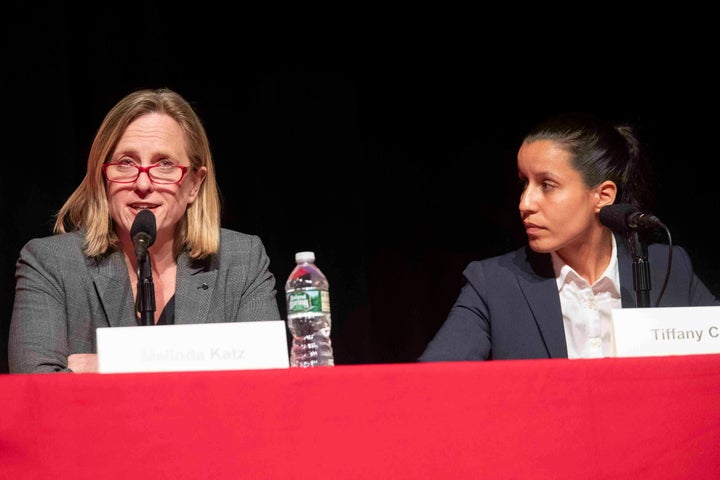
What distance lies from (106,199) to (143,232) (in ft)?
2.12

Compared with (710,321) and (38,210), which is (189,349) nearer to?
(710,321)

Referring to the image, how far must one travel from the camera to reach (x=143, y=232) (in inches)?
75.7

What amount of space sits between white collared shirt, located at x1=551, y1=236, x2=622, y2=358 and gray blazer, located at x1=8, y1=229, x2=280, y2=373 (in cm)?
90

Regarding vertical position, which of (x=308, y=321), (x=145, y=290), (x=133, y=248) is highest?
(x=133, y=248)

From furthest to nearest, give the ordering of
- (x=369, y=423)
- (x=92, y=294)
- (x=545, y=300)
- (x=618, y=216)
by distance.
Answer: (x=545, y=300) → (x=92, y=294) → (x=618, y=216) → (x=369, y=423)

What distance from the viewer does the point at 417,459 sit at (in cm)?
133

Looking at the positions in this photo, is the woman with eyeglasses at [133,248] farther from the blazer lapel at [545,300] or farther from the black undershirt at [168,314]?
the blazer lapel at [545,300]

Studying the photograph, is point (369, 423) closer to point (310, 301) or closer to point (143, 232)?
point (310, 301)

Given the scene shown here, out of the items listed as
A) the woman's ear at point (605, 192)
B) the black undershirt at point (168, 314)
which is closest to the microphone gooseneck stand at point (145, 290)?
the black undershirt at point (168, 314)

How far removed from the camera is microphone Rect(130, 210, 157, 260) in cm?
186

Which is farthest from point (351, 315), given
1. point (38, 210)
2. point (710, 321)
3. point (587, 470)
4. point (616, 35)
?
point (587, 470)

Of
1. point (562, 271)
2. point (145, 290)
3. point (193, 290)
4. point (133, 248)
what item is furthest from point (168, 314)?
point (562, 271)

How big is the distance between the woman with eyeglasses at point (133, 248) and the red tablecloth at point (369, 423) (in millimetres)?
1011

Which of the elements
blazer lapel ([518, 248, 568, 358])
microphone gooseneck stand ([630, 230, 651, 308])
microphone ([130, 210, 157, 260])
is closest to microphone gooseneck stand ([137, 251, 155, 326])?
microphone ([130, 210, 157, 260])
